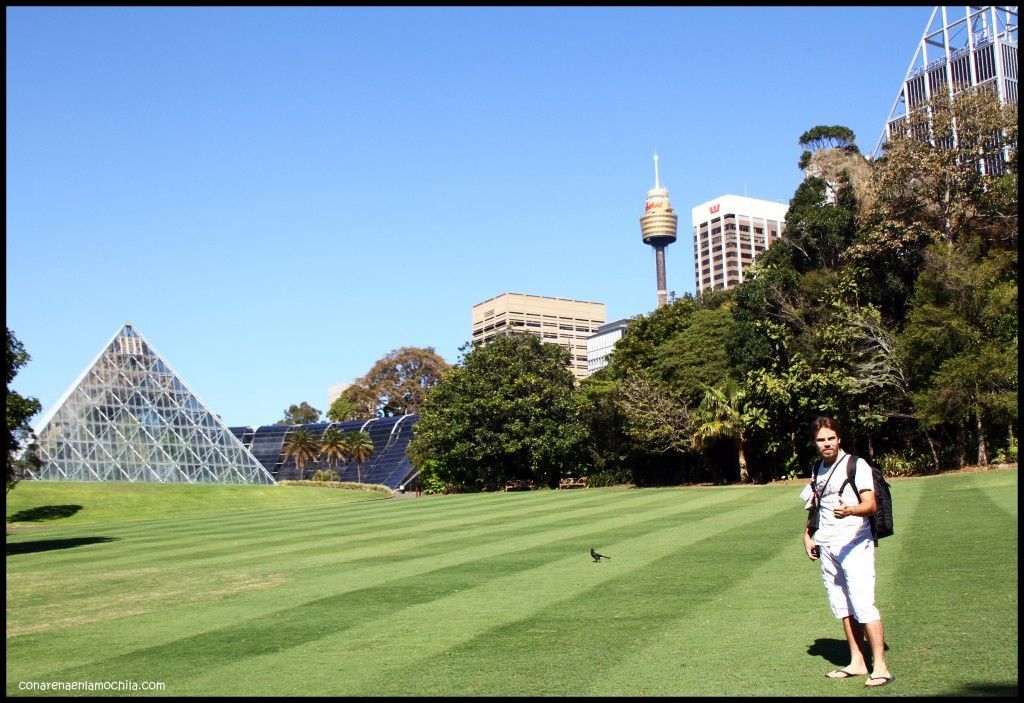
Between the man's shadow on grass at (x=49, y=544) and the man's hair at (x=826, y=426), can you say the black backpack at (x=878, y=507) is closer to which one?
the man's hair at (x=826, y=426)

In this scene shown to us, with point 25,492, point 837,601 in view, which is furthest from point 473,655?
point 25,492

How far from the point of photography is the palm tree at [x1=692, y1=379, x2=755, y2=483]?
4678 centimetres

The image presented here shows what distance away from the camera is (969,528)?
51.7ft

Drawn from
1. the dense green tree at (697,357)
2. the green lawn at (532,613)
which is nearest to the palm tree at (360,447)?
the dense green tree at (697,357)

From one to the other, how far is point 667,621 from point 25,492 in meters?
53.3

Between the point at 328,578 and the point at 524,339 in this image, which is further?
the point at 524,339

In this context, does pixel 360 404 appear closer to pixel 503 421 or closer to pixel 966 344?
pixel 503 421

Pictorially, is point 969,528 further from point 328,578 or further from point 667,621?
point 328,578

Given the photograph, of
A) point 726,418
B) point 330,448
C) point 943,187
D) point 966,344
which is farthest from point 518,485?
point 966,344

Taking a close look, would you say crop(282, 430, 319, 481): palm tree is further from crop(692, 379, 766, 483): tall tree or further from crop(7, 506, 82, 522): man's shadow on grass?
crop(692, 379, 766, 483): tall tree

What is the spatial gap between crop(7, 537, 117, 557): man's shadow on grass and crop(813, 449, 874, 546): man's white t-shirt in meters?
23.5

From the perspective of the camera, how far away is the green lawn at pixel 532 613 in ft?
25.8

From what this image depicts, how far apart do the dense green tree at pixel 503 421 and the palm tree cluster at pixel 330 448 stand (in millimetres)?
19324

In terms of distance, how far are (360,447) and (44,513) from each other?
36.6 metres
